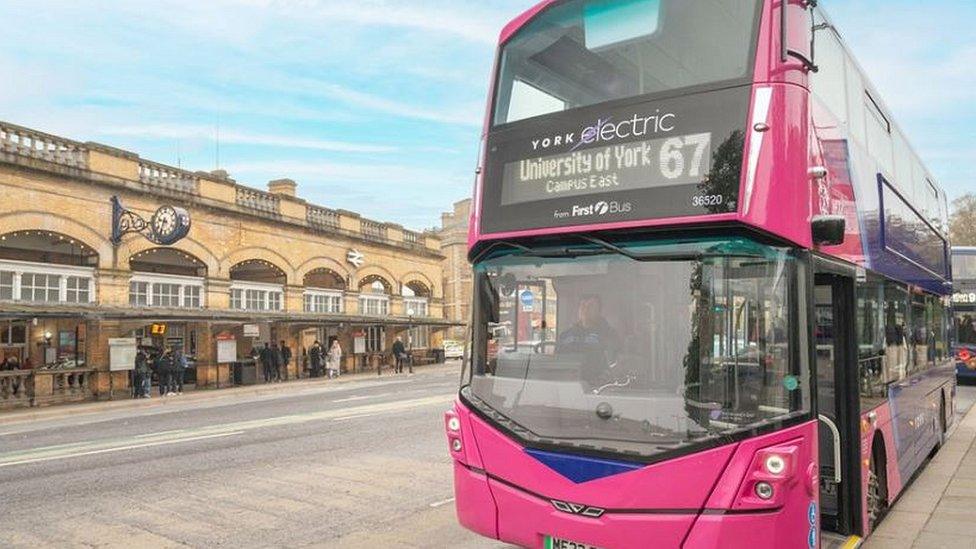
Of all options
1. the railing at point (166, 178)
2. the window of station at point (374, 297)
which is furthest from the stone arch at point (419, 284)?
the railing at point (166, 178)

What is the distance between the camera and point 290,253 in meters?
33.1

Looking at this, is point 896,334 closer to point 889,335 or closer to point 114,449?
point 889,335

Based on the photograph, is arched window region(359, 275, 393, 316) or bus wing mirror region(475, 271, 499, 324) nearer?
bus wing mirror region(475, 271, 499, 324)

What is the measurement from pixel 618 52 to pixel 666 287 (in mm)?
1733

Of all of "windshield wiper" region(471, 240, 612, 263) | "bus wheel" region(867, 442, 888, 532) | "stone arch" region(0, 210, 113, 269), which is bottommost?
"bus wheel" region(867, 442, 888, 532)

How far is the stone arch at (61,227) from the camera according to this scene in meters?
21.7

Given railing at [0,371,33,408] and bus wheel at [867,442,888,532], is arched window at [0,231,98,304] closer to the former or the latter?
railing at [0,371,33,408]

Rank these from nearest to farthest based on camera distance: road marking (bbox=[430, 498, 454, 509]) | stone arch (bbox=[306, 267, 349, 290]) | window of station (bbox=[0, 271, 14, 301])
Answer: road marking (bbox=[430, 498, 454, 509]) → window of station (bbox=[0, 271, 14, 301]) → stone arch (bbox=[306, 267, 349, 290])

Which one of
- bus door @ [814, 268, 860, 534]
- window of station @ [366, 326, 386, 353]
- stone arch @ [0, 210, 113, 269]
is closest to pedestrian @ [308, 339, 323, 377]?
window of station @ [366, 326, 386, 353]

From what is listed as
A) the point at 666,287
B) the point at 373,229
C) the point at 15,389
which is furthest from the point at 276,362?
the point at 666,287

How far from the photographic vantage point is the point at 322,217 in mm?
36000

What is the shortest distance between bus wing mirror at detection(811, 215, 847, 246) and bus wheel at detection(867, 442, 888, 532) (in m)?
2.54

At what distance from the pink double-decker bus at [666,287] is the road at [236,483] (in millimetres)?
1936

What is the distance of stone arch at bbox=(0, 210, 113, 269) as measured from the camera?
71.3 ft
